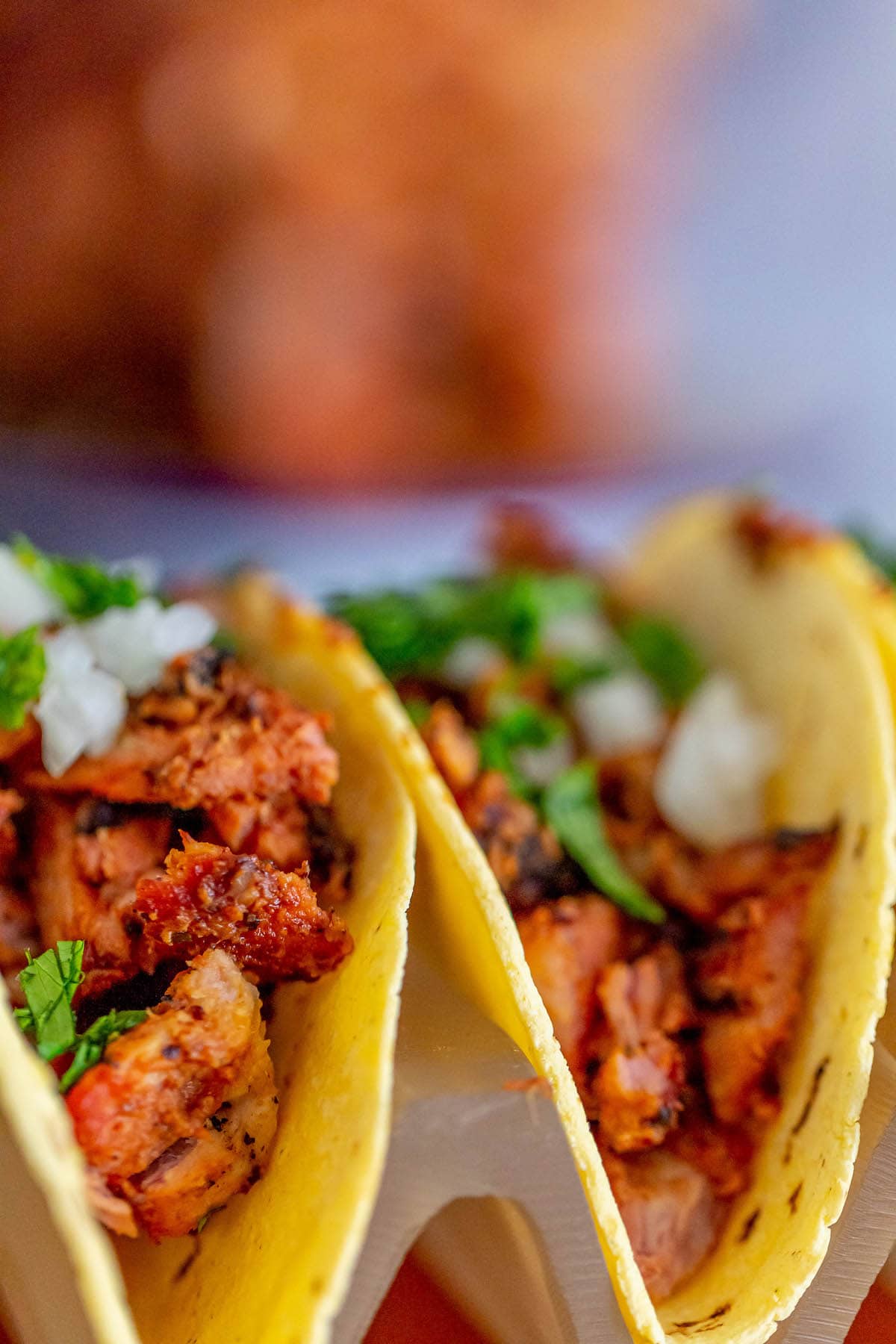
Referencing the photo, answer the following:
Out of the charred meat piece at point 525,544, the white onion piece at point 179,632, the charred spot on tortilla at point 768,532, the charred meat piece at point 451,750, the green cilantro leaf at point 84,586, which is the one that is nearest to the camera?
the white onion piece at point 179,632

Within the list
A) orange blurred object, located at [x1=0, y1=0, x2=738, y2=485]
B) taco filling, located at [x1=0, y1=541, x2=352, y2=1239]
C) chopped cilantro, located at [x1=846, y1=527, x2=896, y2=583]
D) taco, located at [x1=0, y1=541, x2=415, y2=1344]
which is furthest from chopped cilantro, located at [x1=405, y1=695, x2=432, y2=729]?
orange blurred object, located at [x1=0, y1=0, x2=738, y2=485]

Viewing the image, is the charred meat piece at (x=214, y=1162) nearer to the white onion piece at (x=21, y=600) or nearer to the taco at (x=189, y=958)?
the taco at (x=189, y=958)

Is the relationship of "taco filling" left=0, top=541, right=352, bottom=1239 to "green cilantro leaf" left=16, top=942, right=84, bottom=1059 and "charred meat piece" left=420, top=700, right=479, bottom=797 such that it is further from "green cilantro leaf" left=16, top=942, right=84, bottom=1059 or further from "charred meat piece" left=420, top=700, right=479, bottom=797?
"charred meat piece" left=420, top=700, right=479, bottom=797

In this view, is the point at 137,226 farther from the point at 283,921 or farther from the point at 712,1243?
the point at 712,1243

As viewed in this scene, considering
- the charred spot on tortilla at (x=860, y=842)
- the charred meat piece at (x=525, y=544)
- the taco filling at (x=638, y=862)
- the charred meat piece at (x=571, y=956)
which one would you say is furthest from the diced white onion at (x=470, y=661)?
the charred spot on tortilla at (x=860, y=842)

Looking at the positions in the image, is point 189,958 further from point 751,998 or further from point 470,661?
point 470,661

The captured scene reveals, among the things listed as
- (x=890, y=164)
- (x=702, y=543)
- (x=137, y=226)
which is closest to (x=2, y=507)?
(x=137, y=226)

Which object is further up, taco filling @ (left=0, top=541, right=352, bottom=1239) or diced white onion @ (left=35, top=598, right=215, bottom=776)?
diced white onion @ (left=35, top=598, right=215, bottom=776)
